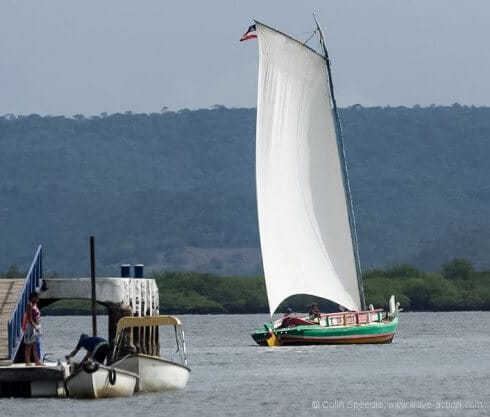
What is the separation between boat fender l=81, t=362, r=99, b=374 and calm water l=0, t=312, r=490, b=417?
88cm

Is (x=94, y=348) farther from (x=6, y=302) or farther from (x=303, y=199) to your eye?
(x=303, y=199)

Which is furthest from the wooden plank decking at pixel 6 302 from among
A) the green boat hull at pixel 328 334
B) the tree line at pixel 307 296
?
the tree line at pixel 307 296

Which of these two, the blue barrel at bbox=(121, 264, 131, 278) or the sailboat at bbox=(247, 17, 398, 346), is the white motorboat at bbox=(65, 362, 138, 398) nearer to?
the blue barrel at bbox=(121, 264, 131, 278)

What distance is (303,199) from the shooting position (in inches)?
3105

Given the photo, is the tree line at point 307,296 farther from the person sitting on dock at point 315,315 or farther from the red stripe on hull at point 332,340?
the person sitting on dock at point 315,315

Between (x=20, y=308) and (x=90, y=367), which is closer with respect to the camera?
(x=90, y=367)

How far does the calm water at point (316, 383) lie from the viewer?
4497cm

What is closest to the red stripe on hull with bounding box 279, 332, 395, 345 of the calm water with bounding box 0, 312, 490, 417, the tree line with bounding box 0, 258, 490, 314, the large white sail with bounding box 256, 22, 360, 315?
the calm water with bounding box 0, 312, 490, 417

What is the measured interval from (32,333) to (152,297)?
12.0 m

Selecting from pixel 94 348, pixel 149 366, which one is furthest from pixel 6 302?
pixel 149 366

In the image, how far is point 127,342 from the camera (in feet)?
166

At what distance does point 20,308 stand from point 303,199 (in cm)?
3188

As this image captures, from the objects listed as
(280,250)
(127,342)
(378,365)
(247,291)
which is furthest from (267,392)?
(247,291)

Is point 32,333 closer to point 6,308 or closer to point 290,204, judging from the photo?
point 6,308
